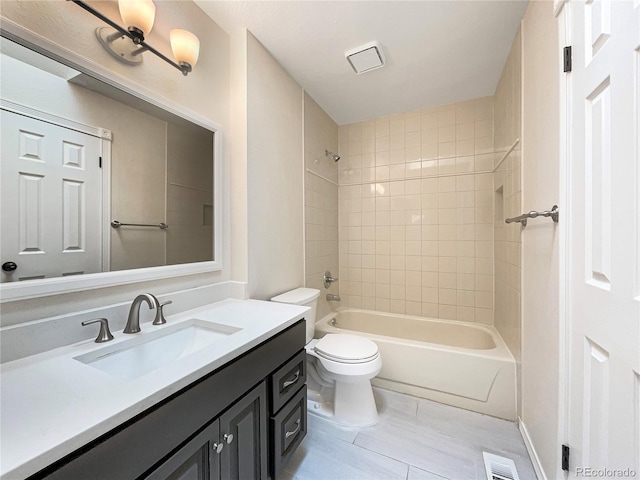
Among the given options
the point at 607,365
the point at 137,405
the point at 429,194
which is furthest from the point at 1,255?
the point at 429,194

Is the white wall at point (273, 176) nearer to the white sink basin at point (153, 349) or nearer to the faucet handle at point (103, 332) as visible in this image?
the white sink basin at point (153, 349)

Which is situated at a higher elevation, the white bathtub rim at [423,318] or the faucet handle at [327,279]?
the faucet handle at [327,279]

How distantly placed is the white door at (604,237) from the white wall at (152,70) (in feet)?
5.28

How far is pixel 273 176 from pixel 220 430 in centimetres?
144

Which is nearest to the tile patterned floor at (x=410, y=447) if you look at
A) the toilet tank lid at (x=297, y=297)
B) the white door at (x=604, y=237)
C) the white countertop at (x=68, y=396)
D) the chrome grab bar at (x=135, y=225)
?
the white door at (x=604, y=237)

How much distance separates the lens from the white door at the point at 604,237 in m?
0.63

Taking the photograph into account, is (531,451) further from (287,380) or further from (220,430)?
(220,430)

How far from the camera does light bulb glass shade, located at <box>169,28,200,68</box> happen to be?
3.87 ft

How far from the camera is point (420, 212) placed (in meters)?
2.52

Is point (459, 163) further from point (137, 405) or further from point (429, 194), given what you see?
point (137, 405)

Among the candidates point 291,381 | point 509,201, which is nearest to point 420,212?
point 509,201

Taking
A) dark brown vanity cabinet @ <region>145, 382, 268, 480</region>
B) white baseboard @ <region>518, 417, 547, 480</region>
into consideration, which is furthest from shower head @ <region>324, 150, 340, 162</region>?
white baseboard @ <region>518, 417, 547, 480</region>

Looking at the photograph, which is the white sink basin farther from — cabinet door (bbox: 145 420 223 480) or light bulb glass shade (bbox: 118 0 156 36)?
light bulb glass shade (bbox: 118 0 156 36)

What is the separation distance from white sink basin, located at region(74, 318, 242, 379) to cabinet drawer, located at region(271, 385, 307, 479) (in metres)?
0.43
